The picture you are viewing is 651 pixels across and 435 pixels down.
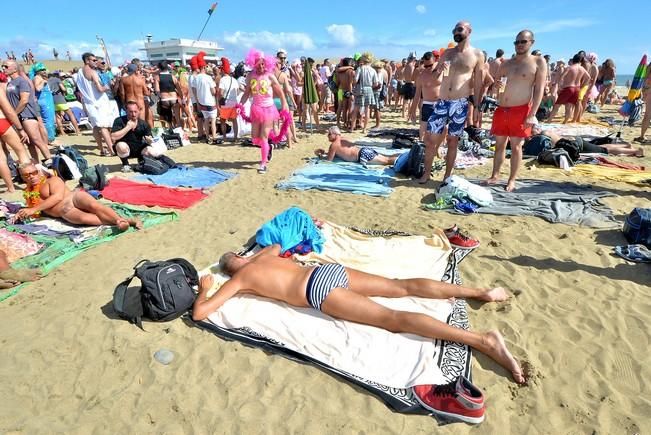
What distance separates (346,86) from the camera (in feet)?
34.6

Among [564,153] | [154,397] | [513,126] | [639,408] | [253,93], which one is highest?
[253,93]

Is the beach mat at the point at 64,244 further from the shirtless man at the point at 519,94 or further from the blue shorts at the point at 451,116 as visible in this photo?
the shirtless man at the point at 519,94

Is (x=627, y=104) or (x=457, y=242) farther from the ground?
(x=627, y=104)

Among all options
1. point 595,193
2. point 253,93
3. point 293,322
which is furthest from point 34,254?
point 595,193

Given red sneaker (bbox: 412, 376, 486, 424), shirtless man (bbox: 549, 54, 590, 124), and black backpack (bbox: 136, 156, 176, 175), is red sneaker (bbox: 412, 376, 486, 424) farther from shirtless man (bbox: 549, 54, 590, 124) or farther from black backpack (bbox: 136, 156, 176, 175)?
shirtless man (bbox: 549, 54, 590, 124)

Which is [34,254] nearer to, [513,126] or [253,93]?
[253,93]

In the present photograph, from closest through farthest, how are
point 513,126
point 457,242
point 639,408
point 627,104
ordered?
point 639,408 → point 457,242 → point 513,126 → point 627,104

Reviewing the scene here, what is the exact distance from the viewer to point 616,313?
292 cm

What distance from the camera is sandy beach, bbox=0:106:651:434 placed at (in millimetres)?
2238

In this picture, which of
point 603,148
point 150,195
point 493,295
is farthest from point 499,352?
point 603,148

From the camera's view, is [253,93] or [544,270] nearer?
[544,270]

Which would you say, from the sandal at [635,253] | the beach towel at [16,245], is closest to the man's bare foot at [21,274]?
the beach towel at [16,245]

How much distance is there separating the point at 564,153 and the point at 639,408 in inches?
229

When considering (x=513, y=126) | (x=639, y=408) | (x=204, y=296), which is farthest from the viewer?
(x=513, y=126)
